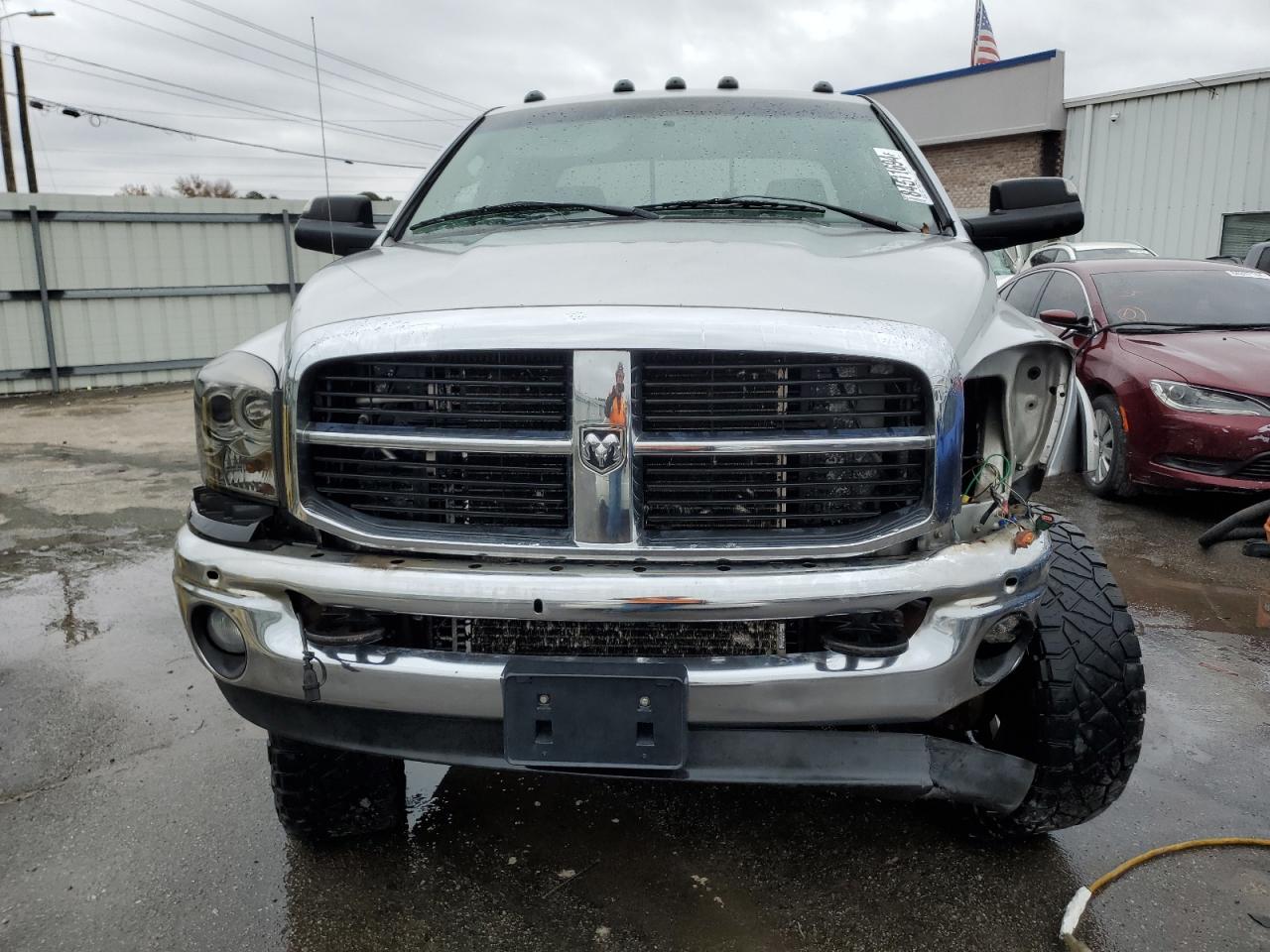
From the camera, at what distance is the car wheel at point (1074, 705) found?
2.19 meters

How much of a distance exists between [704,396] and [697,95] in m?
1.94

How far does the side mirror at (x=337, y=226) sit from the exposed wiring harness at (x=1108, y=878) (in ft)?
8.99

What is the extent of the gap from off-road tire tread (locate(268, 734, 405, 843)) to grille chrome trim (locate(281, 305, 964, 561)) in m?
0.68

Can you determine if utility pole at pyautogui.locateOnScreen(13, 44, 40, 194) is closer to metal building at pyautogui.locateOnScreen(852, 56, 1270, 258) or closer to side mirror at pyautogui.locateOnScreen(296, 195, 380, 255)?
metal building at pyautogui.locateOnScreen(852, 56, 1270, 258)

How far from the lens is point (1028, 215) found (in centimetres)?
320

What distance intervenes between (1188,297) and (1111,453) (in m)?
1.34

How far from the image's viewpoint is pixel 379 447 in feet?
6.59

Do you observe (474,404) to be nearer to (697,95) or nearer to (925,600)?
(925,600)

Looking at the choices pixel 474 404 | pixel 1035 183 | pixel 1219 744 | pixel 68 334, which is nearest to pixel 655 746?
pixel 474 404

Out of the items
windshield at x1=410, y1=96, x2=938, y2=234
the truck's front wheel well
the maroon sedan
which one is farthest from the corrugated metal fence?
the truck's front wheel well

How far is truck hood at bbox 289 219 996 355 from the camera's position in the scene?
2021mm

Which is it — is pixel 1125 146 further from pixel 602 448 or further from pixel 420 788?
pixel 602 448

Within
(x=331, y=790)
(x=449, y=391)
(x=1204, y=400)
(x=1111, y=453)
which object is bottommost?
(x=331, y=790)

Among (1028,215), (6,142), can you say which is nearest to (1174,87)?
(1028,215)
